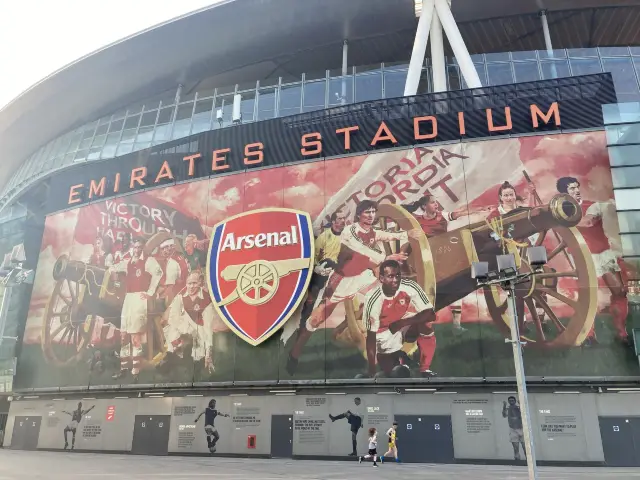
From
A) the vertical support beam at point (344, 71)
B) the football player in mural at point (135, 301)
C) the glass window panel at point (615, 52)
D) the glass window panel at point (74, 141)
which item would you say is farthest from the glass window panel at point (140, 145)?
the glass window panel at point (615, 52)

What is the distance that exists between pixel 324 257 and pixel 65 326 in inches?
717

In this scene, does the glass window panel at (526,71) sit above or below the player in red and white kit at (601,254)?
above

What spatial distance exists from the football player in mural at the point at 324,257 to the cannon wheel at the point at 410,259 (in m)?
1.97

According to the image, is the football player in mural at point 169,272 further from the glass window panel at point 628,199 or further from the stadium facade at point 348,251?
the glass window panel at point 628,199

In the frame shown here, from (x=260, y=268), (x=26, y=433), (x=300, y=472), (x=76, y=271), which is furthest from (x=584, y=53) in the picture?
(x=26, y=433)

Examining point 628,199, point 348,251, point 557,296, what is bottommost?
point 557,296

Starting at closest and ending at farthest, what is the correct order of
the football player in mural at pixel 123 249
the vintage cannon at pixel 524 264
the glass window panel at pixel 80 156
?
the vintage cannon at pixel 524 264 → the football player in mural at pixel 123 249 → the glass window panel at pixel 80 156

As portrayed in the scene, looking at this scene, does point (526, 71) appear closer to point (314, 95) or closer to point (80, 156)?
point (314, 95)

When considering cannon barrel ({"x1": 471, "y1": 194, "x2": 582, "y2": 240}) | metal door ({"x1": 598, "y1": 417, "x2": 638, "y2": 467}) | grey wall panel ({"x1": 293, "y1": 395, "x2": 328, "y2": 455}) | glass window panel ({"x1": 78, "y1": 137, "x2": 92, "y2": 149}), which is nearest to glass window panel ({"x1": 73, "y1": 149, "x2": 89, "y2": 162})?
glass window panel ({"x1": 78, "y1": 137, "x2": 92, "y2": 149})

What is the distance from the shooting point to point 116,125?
133 feet

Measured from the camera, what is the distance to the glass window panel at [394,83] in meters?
31.7

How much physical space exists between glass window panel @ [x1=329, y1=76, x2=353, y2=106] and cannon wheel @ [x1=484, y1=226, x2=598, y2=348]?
1556 centimetres

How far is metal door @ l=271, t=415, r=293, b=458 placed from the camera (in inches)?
948

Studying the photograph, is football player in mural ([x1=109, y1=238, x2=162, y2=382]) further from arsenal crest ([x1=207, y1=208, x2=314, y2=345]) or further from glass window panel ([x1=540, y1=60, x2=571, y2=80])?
glass window panel ([x1=540, y1=60, x2=571, y2=80])
